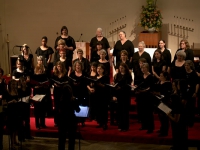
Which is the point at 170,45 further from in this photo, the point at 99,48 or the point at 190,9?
the point at 99,48

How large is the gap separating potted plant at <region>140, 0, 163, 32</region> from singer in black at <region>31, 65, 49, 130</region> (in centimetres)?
379

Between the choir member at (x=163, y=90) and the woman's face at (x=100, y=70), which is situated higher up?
the woman's face at (x=100, y=70)

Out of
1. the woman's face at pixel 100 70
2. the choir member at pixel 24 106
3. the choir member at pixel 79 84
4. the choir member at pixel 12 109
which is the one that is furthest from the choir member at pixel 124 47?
the choir member at pixel 12 109

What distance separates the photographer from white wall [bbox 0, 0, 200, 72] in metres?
10.7

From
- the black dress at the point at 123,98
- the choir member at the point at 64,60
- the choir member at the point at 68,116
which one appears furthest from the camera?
the choir member at the point at 64,60

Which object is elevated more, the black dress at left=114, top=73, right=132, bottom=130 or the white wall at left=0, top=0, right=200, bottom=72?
the white wall at left=0, top=0, right=200, bottom=72

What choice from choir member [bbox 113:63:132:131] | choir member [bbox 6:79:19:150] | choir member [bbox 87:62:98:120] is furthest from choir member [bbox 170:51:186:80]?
choir member [bbox 6:79:19:150]

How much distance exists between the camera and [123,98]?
7.00 m

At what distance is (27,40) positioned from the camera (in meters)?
11.7

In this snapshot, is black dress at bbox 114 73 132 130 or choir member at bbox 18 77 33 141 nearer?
Result: choir member at bbox 18 77 33 141

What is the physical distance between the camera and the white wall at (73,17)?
10680 mm

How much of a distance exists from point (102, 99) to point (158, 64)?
4.37 ft

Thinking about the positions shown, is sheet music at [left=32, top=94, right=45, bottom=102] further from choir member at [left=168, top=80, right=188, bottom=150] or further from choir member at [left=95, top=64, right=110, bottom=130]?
choir member at [left=168, top=80, right=188, bottom=150]

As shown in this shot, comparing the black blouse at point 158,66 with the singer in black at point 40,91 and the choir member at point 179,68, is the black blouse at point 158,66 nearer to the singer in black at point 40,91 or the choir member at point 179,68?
the choir member at point 179,68
